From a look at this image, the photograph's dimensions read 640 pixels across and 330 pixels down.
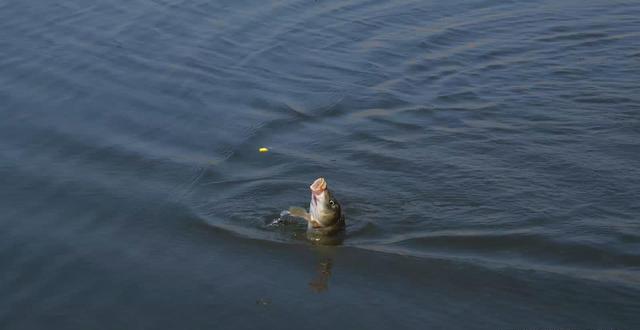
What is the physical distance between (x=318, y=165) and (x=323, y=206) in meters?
1.95

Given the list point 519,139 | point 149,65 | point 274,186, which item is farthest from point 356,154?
point 149,65

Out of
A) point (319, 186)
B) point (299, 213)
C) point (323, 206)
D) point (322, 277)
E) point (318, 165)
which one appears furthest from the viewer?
point (318, 165)

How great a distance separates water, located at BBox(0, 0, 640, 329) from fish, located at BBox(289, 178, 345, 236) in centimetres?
21

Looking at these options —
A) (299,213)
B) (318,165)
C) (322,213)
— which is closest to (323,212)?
(322,213)

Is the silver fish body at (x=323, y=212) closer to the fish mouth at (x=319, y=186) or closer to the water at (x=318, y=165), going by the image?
the fish mouth at (x=319, y=186)

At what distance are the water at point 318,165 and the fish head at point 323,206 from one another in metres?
0.34

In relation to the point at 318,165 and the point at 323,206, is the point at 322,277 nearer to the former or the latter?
the point at 323,206

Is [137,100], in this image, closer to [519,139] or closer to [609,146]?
[519,139]

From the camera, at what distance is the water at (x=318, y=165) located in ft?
30.7

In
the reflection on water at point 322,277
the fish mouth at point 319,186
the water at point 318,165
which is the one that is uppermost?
the fish mouth at point 319,186

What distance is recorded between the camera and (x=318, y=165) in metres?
12.1

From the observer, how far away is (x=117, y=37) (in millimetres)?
16703

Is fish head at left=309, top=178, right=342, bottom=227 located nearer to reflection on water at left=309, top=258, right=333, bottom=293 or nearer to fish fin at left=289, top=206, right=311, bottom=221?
fish fin at left=289, top=206, right=311, bottom=221

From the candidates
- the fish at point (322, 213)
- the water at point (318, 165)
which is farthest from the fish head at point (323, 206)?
the water at point (318, 165)
